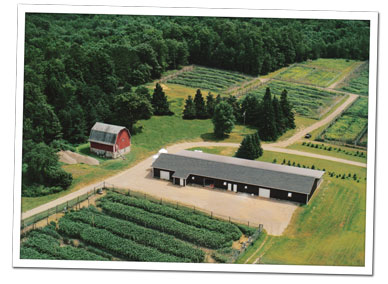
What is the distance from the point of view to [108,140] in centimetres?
5497

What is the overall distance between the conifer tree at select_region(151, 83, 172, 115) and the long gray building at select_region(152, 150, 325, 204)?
14147 mm

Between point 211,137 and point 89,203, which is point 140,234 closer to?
point 89,203

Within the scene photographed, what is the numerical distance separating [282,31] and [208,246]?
136 ft

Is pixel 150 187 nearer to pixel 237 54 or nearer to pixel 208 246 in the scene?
pixel 208 246

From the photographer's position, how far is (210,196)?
157 feet

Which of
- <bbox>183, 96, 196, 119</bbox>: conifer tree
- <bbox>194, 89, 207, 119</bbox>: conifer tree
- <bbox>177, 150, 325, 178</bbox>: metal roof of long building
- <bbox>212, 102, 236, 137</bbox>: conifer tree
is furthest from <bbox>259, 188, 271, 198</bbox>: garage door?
<bbox>183, 96, 196, 119</bbox>: conifer tree

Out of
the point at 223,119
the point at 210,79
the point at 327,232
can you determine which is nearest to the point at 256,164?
the point at 223,119

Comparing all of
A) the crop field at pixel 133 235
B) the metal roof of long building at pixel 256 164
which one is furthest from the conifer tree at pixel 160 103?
the crop field at pixel 133 235

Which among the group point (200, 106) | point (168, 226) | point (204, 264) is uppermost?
point (200, 106)

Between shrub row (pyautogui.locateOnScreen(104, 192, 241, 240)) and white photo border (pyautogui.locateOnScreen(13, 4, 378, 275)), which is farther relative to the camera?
shrub row (pyautogui.locateOnScreen(104, 192, 241, 240))

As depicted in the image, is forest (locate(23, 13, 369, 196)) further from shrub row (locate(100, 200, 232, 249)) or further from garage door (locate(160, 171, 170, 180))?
garage door (locate(160, 171, 170, 180))

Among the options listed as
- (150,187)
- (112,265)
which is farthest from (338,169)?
(112,265)

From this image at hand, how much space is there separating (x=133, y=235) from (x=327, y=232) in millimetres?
14239

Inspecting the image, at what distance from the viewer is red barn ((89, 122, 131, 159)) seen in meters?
54.8
